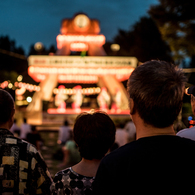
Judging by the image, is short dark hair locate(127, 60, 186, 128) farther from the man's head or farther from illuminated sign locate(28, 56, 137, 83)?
illuminated sign locate(28, 56, 137, 83)

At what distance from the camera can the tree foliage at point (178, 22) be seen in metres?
12.8

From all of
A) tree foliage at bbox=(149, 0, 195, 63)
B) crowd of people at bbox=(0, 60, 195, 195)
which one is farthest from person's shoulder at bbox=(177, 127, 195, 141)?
tree foliage at bbox=(149, 0, 195, 63)

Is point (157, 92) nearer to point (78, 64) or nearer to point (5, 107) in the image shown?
point (5, 107)

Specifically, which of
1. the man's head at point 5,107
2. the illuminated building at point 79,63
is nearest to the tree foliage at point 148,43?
the illuminated building at point 79,63

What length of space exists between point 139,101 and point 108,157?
0.28 m

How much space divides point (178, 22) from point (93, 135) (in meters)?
13.2

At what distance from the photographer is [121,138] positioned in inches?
242

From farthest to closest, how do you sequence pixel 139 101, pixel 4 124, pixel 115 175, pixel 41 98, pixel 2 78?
pixel 2 78, pixel 41 98, pixel 4 124, pixel 139 101, pixel 115 175

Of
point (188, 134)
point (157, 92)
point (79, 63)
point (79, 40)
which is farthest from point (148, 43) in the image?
point (157, 92)

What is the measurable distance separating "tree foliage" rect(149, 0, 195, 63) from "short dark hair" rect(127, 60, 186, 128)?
499 inches

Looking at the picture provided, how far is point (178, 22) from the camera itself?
13422 millimetres

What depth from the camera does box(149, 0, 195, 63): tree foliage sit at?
42.1ft

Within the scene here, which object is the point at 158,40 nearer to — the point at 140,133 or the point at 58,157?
the point at 58,157

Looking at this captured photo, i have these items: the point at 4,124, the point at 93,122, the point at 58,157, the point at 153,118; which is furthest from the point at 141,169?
the point at 58,157
